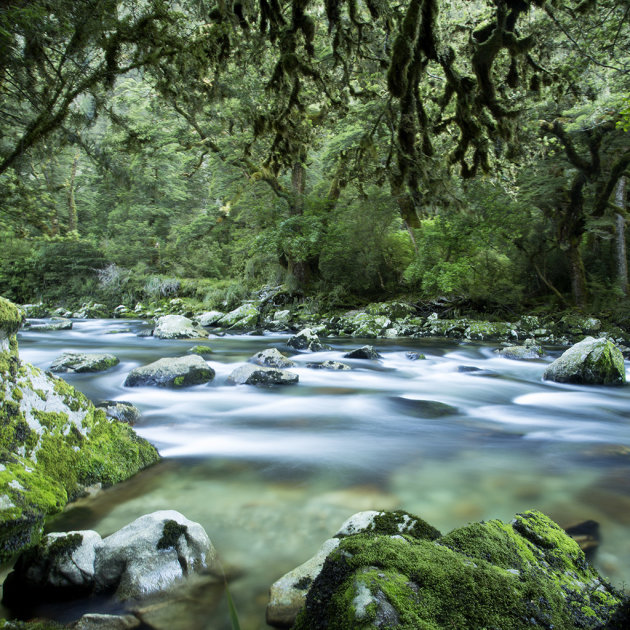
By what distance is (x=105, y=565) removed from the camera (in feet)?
6.40

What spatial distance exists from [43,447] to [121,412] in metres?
1.74

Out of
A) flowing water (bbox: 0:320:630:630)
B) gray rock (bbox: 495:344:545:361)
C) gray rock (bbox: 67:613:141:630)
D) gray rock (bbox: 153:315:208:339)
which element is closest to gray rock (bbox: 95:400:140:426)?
flowing water (bbox: 0:320:630:630)

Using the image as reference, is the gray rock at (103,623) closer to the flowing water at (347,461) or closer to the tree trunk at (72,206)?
the flowing water at (347,461)

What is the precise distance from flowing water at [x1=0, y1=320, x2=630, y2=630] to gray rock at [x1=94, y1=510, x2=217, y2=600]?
0.14 metres

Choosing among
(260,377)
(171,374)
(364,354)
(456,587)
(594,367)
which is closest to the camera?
(456,587)

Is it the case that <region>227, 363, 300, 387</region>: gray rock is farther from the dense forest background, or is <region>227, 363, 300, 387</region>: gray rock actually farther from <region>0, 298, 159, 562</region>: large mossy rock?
the dense forest background

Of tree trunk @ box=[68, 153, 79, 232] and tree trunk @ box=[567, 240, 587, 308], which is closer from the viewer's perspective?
tree trunk @ box=[567, 240, 587, 308]

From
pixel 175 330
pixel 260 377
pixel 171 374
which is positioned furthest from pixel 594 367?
pixel 175 330

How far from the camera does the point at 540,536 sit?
1.77 m

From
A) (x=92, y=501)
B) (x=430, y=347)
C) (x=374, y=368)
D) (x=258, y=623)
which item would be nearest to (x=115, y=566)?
(x=258, y=623)

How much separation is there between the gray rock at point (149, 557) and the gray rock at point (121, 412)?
2.47 metres

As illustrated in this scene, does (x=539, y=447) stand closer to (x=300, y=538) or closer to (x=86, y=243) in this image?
(x=300, y=538)

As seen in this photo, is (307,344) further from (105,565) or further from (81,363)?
(105,565)

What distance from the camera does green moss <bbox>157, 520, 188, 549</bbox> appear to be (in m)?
2.02
